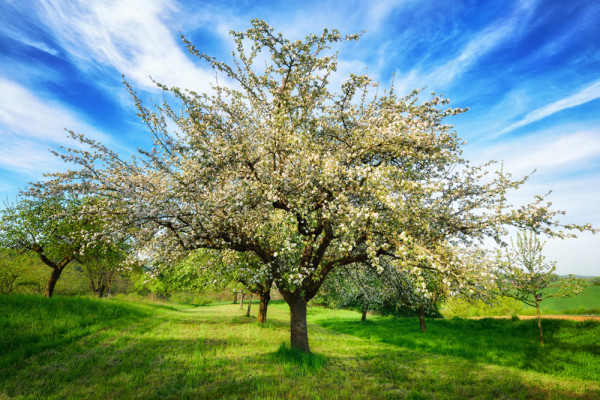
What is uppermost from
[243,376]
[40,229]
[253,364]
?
[40,229]

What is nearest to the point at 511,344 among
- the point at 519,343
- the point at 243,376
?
the point at 519,343

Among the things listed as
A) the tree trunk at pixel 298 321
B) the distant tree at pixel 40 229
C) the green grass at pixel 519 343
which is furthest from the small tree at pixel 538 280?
the distant tree at pixel 40 229

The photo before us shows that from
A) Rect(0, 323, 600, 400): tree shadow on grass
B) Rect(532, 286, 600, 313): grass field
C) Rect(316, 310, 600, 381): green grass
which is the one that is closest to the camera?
Rect(0, 323, 600, 400): tree shadow on grass

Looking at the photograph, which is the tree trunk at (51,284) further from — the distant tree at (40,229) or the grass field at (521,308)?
the grass field at (521,308)

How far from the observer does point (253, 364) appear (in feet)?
36.5

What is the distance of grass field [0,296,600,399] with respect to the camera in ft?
27.5

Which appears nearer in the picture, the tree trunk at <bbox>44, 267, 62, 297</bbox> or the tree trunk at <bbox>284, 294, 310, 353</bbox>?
the tree trunk at <bbox>284, 294, 310, 353</bbox>

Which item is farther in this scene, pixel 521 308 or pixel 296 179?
pixel 521 308

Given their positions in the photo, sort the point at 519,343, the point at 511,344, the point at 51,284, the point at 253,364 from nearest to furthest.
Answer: the point at 253,364 < the point at 519,343 < the point at 511,344 < the point at 51,284

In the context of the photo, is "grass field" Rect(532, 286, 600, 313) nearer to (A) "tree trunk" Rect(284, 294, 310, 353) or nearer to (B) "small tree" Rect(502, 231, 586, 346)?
(B) "small tree" Rect(502, 231, 586, 346)

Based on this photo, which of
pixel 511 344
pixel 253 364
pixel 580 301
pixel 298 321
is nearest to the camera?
pixel 253 364

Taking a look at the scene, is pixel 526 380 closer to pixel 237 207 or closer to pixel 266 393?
pixel 266 393

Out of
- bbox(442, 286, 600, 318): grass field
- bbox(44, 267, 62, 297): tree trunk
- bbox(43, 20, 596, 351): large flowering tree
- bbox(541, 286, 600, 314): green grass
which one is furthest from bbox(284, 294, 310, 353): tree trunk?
bbox(541, 286, 600, 314): green grass

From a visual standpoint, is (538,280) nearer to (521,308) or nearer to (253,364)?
(253,364)
